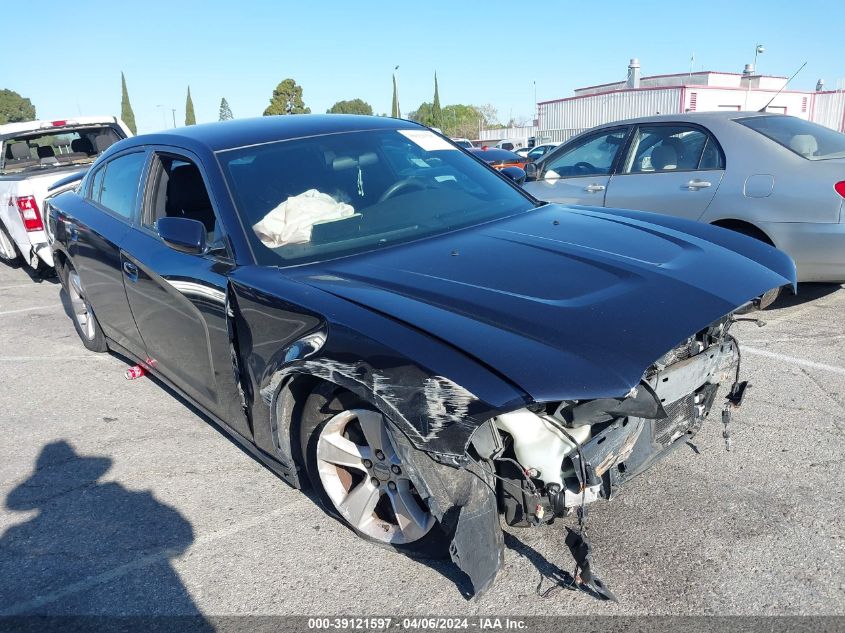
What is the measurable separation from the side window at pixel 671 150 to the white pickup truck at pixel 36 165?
6.01 metres

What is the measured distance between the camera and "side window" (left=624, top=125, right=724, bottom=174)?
17.9ft

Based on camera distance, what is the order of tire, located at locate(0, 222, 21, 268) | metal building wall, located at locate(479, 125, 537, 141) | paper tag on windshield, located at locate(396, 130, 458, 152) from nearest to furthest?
paper tag on windshield, located at locate(396, 130, 458, 152)
tire, located at locate(0, 222, 21, 268)
metal building wall, located at locate(479, 125, 537, 141)

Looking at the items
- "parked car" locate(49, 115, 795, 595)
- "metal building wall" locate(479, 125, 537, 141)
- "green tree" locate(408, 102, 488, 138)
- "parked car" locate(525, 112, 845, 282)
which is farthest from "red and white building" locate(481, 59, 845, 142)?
"green tree" locate(408, 102, 488, 138)

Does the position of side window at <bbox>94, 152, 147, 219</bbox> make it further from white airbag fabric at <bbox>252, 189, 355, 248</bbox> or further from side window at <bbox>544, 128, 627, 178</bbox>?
side window at <bbox>544, 128, 627, 178</bbox>

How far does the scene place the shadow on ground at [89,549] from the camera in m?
2.50

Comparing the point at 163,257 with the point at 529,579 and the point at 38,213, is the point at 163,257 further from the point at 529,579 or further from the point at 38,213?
the point at 38,213

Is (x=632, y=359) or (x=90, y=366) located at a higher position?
(x=632, y=359)

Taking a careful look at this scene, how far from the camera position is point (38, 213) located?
288 inches

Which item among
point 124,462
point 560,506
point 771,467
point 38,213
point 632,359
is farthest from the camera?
point 38,213

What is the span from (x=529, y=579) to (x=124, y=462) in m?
2.27

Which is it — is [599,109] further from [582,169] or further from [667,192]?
[667,192]

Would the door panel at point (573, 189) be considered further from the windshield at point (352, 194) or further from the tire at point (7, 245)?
the tire at point (7, 245)

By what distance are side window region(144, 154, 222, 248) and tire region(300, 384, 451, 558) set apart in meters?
1.27

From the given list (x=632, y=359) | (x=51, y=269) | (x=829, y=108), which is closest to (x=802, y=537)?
(x=632, y=359)
